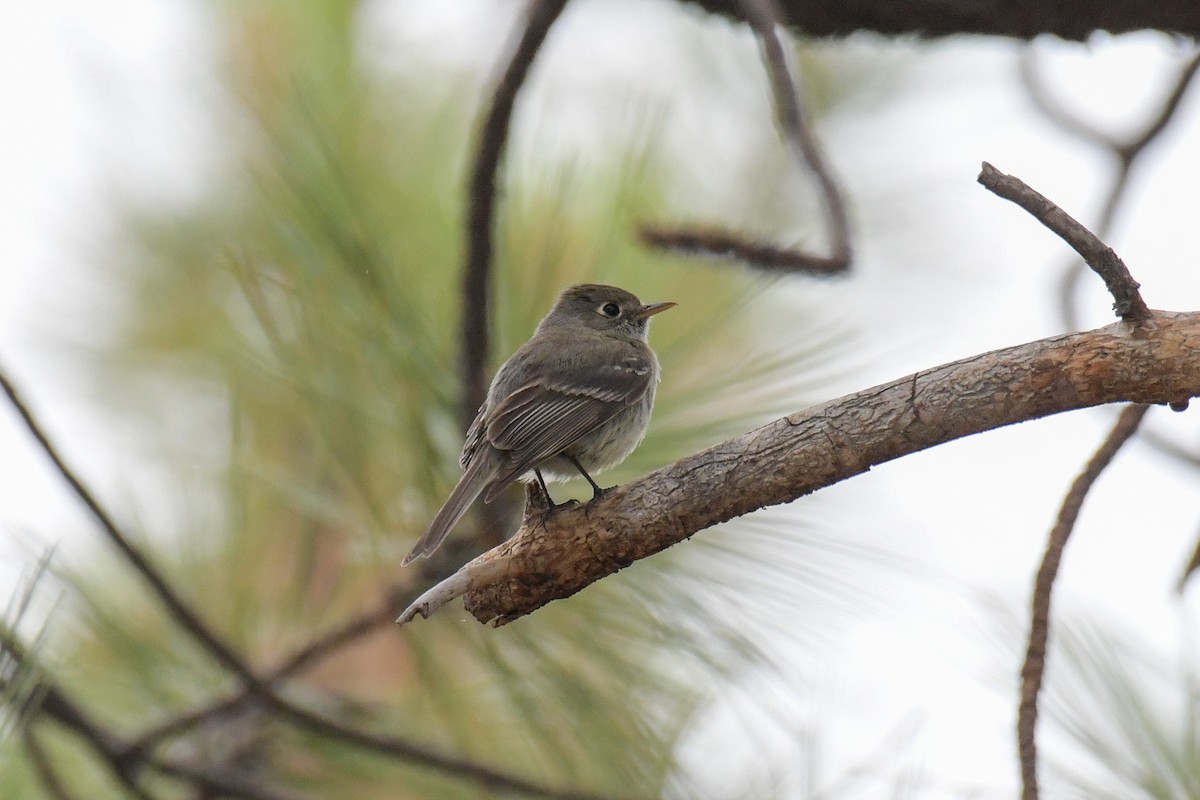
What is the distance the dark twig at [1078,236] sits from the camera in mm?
1892

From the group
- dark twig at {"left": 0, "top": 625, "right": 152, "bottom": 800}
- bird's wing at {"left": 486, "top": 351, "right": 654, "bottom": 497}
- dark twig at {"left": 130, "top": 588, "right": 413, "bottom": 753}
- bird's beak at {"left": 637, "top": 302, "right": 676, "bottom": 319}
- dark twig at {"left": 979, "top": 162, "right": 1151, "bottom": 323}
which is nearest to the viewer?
dark twig at {"left": 979, "top": 162, "right": 1151, "bottom": 323}

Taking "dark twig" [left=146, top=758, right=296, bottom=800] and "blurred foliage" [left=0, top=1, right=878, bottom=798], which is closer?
"dark twig" [left=146, top=758, right=296, bottom=800]

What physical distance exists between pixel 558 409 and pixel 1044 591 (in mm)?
1561

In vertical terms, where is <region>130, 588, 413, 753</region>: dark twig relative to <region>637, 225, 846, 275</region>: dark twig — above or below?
below

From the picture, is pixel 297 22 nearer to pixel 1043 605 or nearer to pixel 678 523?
pixel 678 523

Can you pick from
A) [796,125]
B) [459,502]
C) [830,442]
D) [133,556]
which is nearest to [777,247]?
[796,125]

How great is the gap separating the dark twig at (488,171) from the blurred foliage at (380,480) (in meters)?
0.24

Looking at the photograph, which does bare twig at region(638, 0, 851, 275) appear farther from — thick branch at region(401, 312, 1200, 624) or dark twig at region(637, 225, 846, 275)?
thick branch at region(401, 312, 1200, 624)

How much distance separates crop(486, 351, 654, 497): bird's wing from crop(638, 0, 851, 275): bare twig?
782 millimetres

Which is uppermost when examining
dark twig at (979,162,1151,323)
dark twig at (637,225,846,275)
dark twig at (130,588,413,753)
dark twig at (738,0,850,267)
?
A: dark twig at (738,0,850,267)

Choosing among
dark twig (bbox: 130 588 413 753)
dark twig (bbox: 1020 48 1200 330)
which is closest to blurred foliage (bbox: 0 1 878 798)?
dark twig (bbox: 130 588 413 753)

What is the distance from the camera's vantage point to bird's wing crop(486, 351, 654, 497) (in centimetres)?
313

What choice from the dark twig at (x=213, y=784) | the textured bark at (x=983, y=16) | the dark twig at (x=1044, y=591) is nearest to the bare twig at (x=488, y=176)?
the textured bark at (x=983, y=16)

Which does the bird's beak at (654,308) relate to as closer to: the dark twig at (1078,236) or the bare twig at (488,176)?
the bare twig at (488,176)
